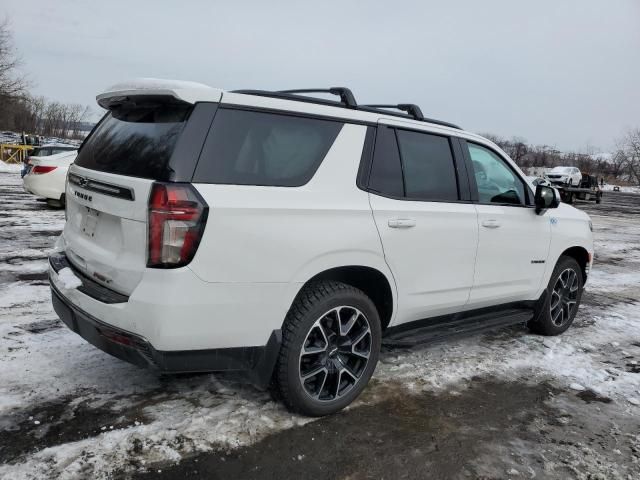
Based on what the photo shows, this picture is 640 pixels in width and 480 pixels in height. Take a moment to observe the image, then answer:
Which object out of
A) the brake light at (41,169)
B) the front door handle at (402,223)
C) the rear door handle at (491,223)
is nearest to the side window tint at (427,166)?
the front door handle at (402,223)

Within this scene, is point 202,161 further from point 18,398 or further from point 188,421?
point 18,398

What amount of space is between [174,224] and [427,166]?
6.55 feet

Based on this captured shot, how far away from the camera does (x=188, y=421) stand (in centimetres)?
304

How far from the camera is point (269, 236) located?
2789 millimetres

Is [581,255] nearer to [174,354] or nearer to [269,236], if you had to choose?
[269,236]

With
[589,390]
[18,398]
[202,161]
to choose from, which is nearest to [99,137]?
[202,161]

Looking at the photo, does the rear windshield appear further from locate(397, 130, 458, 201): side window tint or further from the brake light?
the brake light

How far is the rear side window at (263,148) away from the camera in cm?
273

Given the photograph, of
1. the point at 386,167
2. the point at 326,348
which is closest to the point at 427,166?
the point at 386,167

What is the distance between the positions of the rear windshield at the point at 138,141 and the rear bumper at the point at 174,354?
0.84 metres

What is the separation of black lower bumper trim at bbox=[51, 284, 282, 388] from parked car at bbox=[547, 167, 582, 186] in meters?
34.1

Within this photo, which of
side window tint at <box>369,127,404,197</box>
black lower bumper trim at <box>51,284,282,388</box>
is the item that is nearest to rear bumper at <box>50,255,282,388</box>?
black lower bumper trim at <box>51,284,282,388</box>

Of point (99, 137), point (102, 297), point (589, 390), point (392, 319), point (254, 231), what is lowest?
point (589, 390)

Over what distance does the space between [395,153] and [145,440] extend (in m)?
2.35
